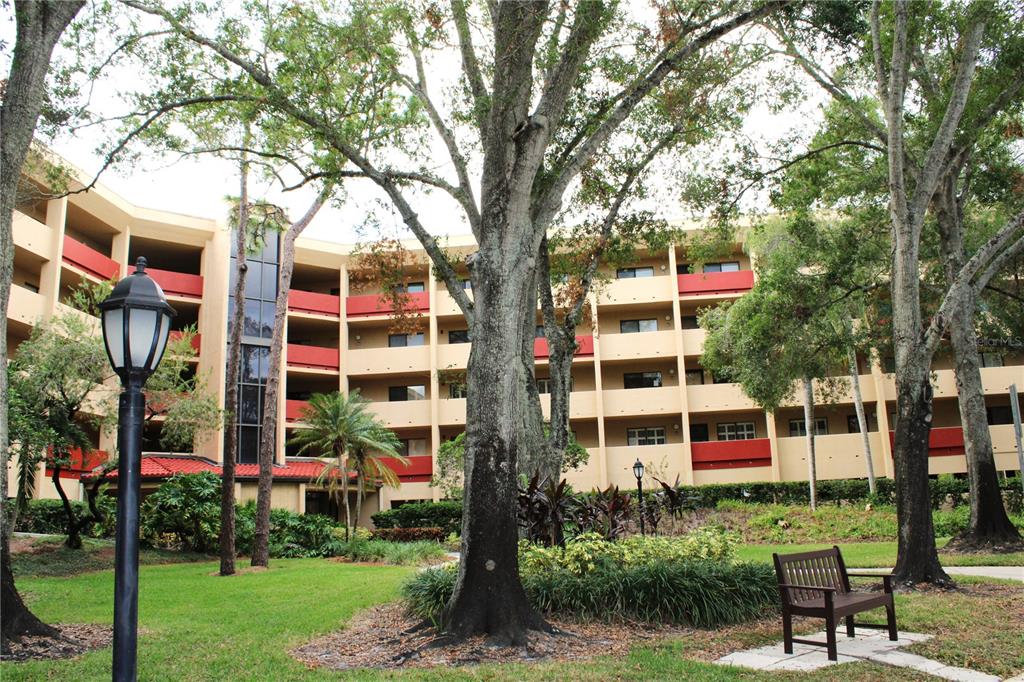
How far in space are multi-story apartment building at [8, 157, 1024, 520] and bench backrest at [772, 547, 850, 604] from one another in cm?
2269

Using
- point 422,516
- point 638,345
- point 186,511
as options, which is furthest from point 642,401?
point 186,511

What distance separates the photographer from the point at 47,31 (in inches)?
336

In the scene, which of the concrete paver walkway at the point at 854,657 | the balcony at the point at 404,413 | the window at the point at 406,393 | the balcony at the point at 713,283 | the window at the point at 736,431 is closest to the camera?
the concrete paver walkway at the point at 854,657

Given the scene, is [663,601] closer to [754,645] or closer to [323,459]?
[754,645]

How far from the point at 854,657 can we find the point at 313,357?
30625 mm

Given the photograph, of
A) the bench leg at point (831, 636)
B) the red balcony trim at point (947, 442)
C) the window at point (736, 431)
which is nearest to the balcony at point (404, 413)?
the window at point (736, 431)

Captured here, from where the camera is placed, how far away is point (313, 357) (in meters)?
35.4

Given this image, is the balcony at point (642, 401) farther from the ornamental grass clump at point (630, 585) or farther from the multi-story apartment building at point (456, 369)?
the ornamental grass clump at point (630, 585)

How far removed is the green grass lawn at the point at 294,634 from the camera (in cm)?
684

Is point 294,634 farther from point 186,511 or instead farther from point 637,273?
point 637,273

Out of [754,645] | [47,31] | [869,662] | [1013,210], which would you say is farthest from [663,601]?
[1013,210]

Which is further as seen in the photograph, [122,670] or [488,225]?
[488,225]

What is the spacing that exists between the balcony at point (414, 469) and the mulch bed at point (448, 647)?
2594 cm

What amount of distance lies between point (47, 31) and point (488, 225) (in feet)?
16.6
